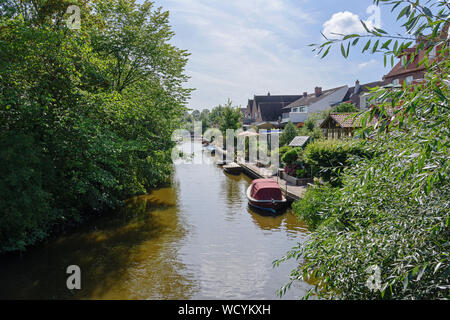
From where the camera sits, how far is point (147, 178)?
68.4 feet

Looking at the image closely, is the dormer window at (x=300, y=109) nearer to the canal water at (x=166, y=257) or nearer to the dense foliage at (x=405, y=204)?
the canal water at (x=166, y=257)

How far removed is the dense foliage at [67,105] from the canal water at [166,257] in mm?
1252

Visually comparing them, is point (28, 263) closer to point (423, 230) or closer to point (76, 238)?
point (76, 238)

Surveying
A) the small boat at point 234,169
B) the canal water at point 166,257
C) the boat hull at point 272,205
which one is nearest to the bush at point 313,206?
the canal water at point 166,257

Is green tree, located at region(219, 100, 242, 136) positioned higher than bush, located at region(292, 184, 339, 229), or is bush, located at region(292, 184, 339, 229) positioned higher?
green tree, located at region(219, 100, 242, 136)

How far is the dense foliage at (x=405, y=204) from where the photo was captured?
10.9ft

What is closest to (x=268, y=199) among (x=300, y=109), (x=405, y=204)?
(x=405, y=204)

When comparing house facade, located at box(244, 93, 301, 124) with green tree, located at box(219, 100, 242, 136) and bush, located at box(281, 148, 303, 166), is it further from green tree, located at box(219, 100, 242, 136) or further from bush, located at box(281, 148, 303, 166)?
bush, located at box(281, 148, 303, 166)

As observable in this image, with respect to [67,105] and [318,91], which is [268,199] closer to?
[67,105]

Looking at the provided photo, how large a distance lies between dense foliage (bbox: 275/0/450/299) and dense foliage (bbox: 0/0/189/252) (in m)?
9.30

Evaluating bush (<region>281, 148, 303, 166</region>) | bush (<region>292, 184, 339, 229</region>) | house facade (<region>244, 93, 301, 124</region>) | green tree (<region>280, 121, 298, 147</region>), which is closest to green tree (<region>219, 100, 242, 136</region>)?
house facade (<region>244, 93, 301, 124</region>)

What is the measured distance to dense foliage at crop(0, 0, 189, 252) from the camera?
388 inches
